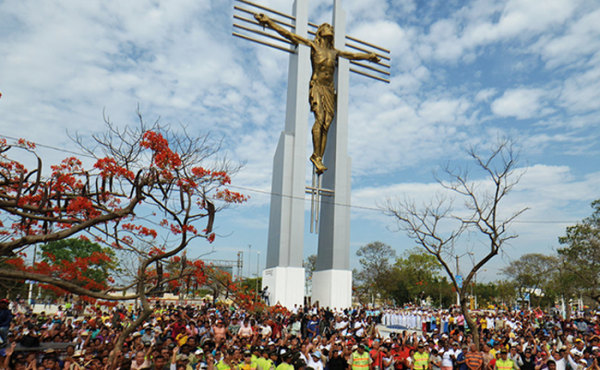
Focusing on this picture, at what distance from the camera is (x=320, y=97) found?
2752 cm

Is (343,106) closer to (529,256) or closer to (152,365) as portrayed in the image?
(152,365)

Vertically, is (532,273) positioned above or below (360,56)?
below

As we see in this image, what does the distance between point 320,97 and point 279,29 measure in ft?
16.1

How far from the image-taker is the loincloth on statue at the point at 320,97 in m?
27.4

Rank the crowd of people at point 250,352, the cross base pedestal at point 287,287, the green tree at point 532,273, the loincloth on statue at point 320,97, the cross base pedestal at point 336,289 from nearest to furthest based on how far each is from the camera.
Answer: the crowd of people at point 250,352 → the cross base pedestal at point 287,287 → the cross base pedestal at point 336,289 → the loincloth on statue at point 320,97 → the green tree at point 532,273

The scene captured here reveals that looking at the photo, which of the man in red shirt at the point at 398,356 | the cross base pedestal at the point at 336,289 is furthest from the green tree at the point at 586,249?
the man in red shirt at the point at 398,356

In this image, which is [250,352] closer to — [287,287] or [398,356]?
[398,356]

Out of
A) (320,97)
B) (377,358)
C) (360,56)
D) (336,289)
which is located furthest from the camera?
(360,56)

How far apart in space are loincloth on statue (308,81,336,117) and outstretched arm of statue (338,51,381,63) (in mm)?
2646

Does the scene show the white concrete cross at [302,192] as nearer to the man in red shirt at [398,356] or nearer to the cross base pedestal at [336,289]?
the cross base pedestal at [336,289]

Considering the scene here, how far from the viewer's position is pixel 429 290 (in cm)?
4991

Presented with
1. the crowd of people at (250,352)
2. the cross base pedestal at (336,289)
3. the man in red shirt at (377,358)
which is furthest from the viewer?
the cross base pedestal at (336,289)

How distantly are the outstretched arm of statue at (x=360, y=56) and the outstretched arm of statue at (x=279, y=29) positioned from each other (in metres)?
2.71

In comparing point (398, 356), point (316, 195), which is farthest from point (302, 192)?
point (398, 356)
